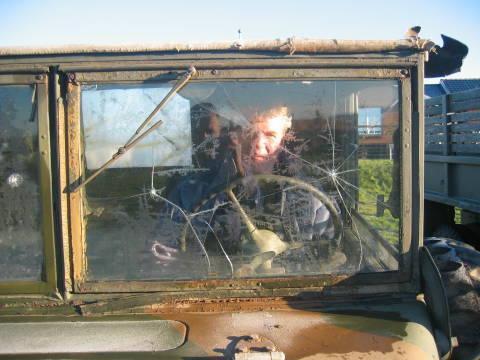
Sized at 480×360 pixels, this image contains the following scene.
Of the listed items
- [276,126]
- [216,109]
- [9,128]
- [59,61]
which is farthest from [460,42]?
[9,128]

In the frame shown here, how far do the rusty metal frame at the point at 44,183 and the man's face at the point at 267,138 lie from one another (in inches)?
32.7

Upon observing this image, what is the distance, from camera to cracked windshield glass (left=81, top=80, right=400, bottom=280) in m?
1.96

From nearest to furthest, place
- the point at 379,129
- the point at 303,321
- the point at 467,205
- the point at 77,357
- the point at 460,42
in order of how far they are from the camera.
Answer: the point at 77,357
the point at 303,321
the point at 379,129
the point at 460,42
the point at 467,205

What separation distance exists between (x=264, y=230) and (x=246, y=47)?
75 centimetres

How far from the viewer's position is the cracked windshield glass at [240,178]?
6.43 ft

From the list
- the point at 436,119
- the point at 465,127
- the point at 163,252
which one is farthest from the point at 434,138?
the point at 163,252

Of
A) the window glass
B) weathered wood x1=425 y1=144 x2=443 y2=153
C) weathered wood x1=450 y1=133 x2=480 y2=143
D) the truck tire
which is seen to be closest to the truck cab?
the window glass

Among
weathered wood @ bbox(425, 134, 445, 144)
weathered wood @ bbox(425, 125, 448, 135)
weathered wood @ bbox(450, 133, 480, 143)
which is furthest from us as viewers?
weathered wood @ bbox(425, 134, 445, 144)

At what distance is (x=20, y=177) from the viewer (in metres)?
1.95

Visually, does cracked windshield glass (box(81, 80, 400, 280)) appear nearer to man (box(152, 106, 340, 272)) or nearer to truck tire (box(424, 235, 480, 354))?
man (box(152, 106, 340, 272))

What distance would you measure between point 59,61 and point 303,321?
1.41 meters

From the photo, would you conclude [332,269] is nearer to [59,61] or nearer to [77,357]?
[77,357]

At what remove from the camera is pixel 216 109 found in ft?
6.43

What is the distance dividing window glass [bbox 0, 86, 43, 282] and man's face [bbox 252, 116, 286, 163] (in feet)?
2.89
